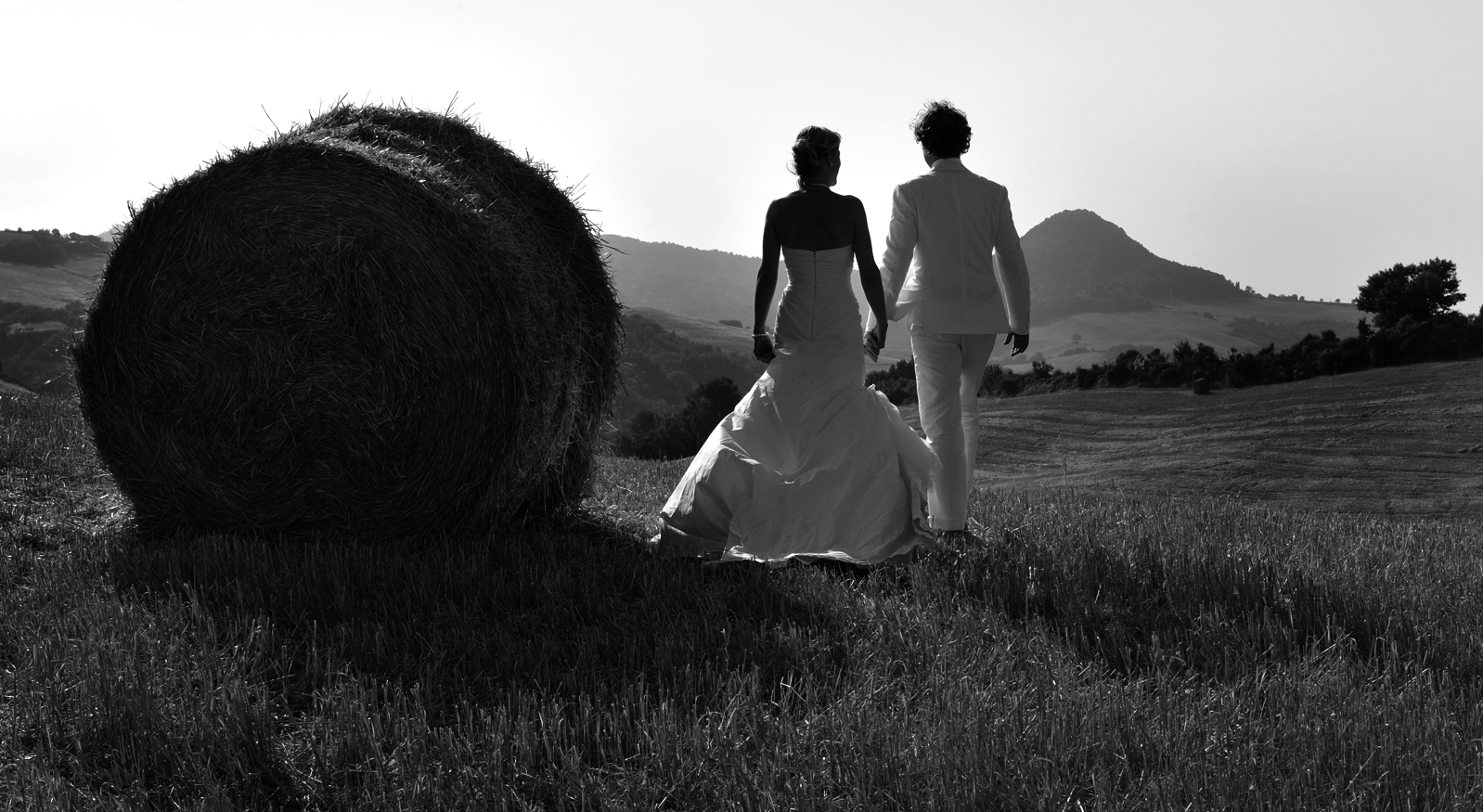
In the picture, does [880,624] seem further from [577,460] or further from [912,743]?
[577,460]

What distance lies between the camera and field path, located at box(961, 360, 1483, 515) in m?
9.58

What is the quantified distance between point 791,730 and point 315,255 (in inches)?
177

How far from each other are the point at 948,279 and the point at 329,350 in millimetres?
3583

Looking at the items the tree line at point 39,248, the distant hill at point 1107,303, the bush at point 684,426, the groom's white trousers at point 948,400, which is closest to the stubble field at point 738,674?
the groom's white trousers at point 948,400

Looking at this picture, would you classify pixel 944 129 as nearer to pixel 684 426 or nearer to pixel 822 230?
pixel 822 230

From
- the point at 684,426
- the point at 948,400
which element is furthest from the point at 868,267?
the point at 684,426

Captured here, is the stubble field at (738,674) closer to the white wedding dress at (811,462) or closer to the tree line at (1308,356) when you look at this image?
the white wedding dress at (811,462)

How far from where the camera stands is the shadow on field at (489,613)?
3729 millimetres

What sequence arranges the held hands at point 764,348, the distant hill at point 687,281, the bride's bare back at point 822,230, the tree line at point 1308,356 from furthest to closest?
the distant hill at point 687,281 < the tree line at point 1308,356 < the held hands at point 764,348 < the bride's bare back at point 822,230

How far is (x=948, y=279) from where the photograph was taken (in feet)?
19.4

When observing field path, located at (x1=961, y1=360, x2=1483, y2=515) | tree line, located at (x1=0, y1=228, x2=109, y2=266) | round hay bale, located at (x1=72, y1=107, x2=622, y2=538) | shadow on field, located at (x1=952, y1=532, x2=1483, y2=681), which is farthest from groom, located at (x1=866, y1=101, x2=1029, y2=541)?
tree line, located at (x1=0, y1=228, x2=109, y2=266)

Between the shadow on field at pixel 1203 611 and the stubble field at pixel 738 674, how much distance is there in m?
0.02

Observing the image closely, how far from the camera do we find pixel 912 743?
9.53 feet

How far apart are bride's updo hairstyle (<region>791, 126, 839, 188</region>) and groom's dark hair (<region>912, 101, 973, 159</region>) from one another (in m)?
0.55
